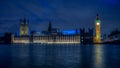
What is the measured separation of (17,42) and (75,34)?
106ft

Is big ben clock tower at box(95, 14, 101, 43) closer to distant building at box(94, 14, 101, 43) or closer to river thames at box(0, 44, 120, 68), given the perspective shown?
distant building at box(94, 14, 101, 43)

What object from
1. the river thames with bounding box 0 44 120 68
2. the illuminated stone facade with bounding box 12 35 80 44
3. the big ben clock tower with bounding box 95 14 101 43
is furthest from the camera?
the illuminated stone facade with bounding box 12 35 80 44

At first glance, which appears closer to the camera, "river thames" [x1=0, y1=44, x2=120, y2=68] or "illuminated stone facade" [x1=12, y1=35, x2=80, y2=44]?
"river thames" [x1=0, y1=44, x2=120, y2=68]

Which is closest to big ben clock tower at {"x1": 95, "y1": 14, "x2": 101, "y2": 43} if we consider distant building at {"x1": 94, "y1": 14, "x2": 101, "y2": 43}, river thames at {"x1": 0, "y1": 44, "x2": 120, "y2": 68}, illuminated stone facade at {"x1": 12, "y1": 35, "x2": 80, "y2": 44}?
distant building at {"x1": 94, "y1": 14, "x2": 101, "y2": 43}

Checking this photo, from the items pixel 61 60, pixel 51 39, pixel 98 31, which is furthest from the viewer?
pixel 51 39

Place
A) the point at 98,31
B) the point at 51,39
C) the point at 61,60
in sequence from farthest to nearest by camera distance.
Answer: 1. the point at 51,39
2. the point at 98,31
3. the point at 61,60

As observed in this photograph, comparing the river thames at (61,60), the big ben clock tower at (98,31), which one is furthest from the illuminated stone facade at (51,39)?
the river thames at (61,60)

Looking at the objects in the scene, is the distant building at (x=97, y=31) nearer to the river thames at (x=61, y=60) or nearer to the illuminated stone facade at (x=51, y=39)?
the illuminated stone facade at (x=51, y=39)

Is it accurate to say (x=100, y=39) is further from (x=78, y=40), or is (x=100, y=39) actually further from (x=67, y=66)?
(x=67, y=66)

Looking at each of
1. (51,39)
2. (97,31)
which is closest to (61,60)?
(97,31)

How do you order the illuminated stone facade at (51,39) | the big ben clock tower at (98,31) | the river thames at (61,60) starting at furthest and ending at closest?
the illuminated stone facade at (51,39)
the big ben clock tower at (98,31)
the river thames at (61,60)

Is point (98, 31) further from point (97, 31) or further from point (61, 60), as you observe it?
point (61, 60)

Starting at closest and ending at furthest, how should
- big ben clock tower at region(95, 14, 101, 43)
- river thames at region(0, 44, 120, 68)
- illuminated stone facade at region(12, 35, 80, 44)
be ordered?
river thames at region(0, 44, 120, 68) → big ben clock tower at region(95, 14, 101, 43) → illuminated stone facade at region(12, 35, 80, 44)

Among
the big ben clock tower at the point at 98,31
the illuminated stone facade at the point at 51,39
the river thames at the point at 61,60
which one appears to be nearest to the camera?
the river thames at the point at 61,60
